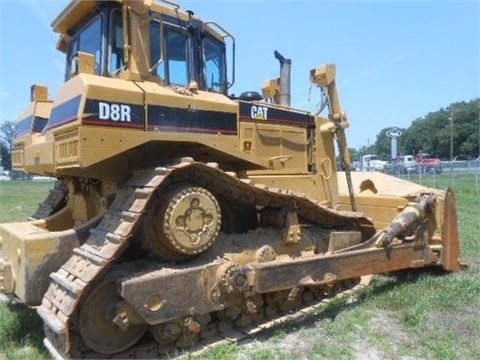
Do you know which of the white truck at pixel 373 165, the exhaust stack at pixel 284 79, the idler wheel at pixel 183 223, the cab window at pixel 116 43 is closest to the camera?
the idler wheel at pixel 183 223

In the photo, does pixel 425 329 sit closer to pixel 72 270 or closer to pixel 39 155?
pixel 72 270

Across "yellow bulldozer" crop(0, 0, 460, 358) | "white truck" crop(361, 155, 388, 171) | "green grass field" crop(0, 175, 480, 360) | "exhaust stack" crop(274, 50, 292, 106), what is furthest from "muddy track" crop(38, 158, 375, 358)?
"white truck" crop(361, 155, 388, 171)

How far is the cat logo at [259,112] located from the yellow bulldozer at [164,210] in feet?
0.05

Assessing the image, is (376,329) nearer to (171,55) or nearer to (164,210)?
(164,210)

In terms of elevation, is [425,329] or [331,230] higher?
[331,230]

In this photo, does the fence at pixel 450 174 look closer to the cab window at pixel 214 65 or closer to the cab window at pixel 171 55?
the cab window at pixel 214 65

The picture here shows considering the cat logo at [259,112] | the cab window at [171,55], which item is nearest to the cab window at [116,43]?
the cab window at [171,55]

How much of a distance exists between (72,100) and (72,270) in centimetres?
141

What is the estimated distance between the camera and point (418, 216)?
614 cm

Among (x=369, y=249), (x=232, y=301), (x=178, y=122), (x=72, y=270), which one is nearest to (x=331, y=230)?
(x=369, y=249)

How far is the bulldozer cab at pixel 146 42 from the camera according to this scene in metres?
4.65

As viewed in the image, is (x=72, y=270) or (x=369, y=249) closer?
(x=72, y=270)

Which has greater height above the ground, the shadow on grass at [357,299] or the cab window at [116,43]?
the cab window at [116,43]

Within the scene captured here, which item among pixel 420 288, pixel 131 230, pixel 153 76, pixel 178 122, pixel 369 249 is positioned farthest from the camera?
pixel 420 288
